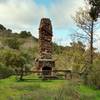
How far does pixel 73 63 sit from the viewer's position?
53.3 metres

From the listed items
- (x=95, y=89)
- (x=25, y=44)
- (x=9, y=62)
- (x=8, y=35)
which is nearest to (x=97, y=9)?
(x=95, y=89)

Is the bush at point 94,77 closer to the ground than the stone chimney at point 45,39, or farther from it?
closer to the ground

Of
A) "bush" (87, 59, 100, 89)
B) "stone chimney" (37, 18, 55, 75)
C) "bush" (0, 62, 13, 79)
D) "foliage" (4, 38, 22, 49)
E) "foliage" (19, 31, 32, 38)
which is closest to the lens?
"bush" (87, 59, 100, 89)

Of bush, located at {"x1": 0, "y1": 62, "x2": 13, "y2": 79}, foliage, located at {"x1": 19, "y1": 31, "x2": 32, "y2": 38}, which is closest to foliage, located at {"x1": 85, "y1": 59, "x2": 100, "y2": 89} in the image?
bush, located at {"x1": 0, "y1": 62, "x2": 13, "y2": 79}

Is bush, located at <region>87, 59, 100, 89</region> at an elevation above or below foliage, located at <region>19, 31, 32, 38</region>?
→ below

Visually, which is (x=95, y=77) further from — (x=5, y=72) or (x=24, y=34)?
(x=24, y=34)

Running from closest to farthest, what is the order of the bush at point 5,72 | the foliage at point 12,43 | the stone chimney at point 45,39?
1. the stone chimney at point 45,39
2. the bush at point 5,72
3. the foliage at point 12,43

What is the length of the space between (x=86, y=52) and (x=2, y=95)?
27.5m

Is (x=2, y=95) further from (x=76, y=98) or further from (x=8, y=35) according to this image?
(x=8, y=35)

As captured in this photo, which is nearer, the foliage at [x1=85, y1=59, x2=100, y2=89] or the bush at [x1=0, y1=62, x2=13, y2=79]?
the foliage at [x1=85, y1=59, x2=100, y2=89]

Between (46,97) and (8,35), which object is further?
(8,35)

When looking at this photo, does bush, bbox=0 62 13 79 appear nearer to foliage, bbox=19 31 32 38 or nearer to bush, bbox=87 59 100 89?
bush, bbox=87 59 100 89

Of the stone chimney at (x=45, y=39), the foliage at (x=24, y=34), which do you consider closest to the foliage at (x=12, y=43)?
the foliage at (x=24, y=34)

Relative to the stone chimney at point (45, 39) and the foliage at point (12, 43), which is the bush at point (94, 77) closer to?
the stone chimney at point (45, 39)
